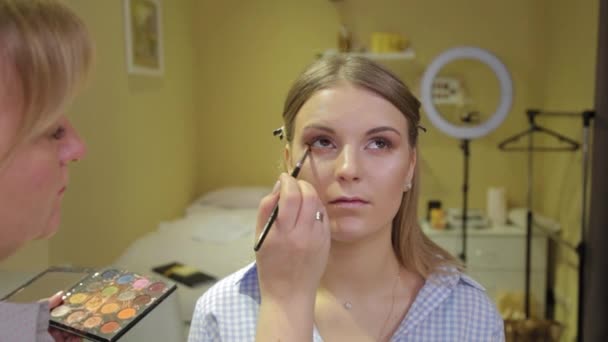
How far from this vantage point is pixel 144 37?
251 cm

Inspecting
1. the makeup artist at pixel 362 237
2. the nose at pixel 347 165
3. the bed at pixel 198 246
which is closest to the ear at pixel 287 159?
the makeup artist at pixel 362 237

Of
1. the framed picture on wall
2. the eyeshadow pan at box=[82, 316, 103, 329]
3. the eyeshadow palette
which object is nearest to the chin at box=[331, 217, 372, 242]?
the eyeshadow palette

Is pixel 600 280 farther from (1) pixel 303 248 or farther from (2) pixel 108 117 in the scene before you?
(2) pixel 108 117

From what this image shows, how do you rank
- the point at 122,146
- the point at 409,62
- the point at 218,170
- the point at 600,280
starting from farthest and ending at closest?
the point at 218,170 < the point at 409,62 < the point at 122,146 < the point at 600,280

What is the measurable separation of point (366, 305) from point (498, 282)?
215cm

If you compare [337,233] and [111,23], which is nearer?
[337,233]

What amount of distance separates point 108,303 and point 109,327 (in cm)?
6

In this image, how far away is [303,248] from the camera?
0.64 metres

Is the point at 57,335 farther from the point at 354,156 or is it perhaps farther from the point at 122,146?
the point at 122,146

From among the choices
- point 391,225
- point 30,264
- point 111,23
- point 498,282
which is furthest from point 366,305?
point 498,282

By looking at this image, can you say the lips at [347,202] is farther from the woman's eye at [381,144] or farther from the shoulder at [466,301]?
the shoulder at [466,301]

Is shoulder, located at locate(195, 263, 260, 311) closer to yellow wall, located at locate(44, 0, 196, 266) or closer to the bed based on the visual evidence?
the bed

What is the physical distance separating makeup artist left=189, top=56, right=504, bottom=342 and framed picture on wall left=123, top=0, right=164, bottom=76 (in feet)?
5.39

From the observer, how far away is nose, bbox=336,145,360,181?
0.82 m
